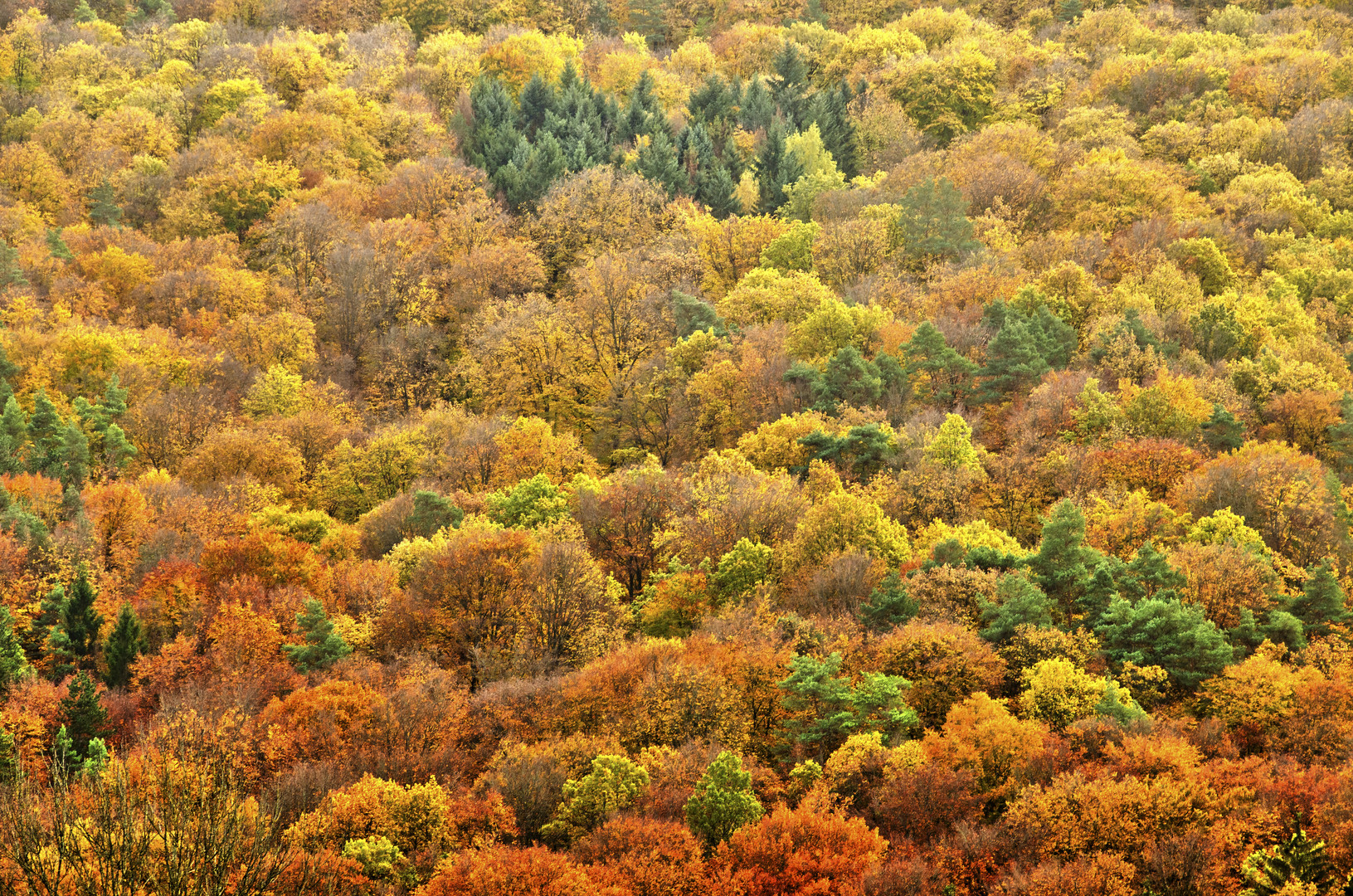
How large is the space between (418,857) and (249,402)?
5413 cm

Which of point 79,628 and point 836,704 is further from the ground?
point 836,704

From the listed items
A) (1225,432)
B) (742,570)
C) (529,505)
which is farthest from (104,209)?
(1225,432)

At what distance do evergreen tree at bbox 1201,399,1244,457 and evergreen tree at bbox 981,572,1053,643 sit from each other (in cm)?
2867

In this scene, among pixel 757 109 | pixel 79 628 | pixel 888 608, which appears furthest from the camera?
pixel 757 109

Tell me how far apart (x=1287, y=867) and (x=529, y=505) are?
4587cm

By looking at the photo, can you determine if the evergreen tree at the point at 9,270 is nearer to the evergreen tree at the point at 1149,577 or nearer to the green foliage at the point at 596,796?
the green foliage at the point at 596,796

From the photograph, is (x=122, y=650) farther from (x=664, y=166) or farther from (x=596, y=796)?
(x=664, y=166)

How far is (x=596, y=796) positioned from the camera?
5322cm

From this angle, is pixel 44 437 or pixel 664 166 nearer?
pixel 44 437

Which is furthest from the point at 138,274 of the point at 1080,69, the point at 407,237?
the point at 1080,69

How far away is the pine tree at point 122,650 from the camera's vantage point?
6975cm

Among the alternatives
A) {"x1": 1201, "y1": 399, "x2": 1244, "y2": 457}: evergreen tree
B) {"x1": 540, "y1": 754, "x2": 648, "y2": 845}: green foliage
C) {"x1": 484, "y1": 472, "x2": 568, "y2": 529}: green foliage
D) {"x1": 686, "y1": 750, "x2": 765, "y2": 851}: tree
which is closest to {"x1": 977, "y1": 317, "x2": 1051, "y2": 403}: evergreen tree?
{"x1": 1201, "y1": 399, "x2": 1244, "y2": 457}: evergreen tree

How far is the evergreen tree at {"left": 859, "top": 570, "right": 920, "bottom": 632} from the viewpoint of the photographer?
64375mm

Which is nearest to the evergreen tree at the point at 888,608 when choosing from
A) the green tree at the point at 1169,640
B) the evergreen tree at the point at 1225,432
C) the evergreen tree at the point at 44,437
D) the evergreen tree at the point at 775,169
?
the green tree at the point at 1169,640
